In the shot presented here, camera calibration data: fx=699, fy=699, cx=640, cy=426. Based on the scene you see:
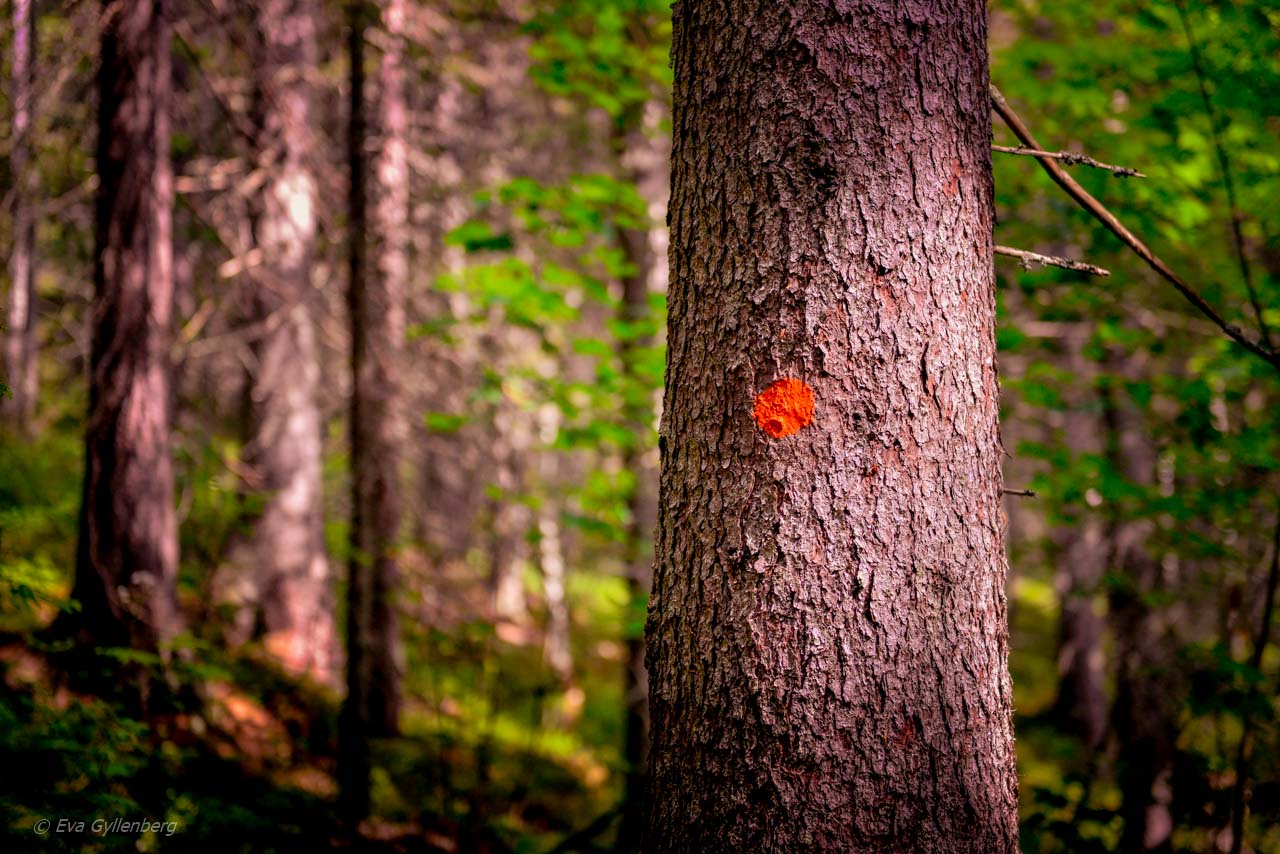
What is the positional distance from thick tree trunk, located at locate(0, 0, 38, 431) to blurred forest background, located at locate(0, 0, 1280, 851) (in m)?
0.05

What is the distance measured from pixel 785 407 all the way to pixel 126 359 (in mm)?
4664

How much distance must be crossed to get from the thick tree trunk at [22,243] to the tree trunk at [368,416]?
1.68 m

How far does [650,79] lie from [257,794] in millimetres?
5299

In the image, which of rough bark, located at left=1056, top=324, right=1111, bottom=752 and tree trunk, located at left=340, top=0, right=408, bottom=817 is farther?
rough bark, located at left=1056, top=324, right=1111, bottom=752

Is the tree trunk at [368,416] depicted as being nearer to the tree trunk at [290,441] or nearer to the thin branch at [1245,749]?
the tree trunk at [290,441]

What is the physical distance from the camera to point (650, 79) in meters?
5.21

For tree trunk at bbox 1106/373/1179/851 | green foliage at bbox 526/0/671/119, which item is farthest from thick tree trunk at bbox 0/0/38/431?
tree trunk at bbox 1106/373/1179/851

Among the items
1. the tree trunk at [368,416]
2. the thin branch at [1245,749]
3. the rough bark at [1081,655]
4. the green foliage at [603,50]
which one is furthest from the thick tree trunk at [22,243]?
the rough bark at [1081,655]

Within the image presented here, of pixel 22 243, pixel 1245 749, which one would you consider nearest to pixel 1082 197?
pixel 1245 749

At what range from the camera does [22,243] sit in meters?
6.18

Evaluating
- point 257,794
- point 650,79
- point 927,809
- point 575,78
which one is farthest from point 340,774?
point 650,79

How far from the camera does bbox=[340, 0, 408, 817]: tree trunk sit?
457 centimetres

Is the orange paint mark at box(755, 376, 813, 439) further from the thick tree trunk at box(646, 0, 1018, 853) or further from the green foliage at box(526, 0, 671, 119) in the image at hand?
the green foliage at box(526, 0, 671, 119)

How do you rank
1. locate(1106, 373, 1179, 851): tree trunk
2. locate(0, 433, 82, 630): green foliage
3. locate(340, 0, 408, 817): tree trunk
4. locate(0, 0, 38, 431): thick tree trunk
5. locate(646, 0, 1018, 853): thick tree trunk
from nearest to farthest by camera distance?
locate(646, 0, 1018, 853): thick tree trunk → locate(0, 0, 38, 431): thick tree trunk → locate(0, 433, 82, 630): green foliage → locate(340, 0, 408, 817): tree trunk → locate(1106, 373, 1179, 851): tree trunk
